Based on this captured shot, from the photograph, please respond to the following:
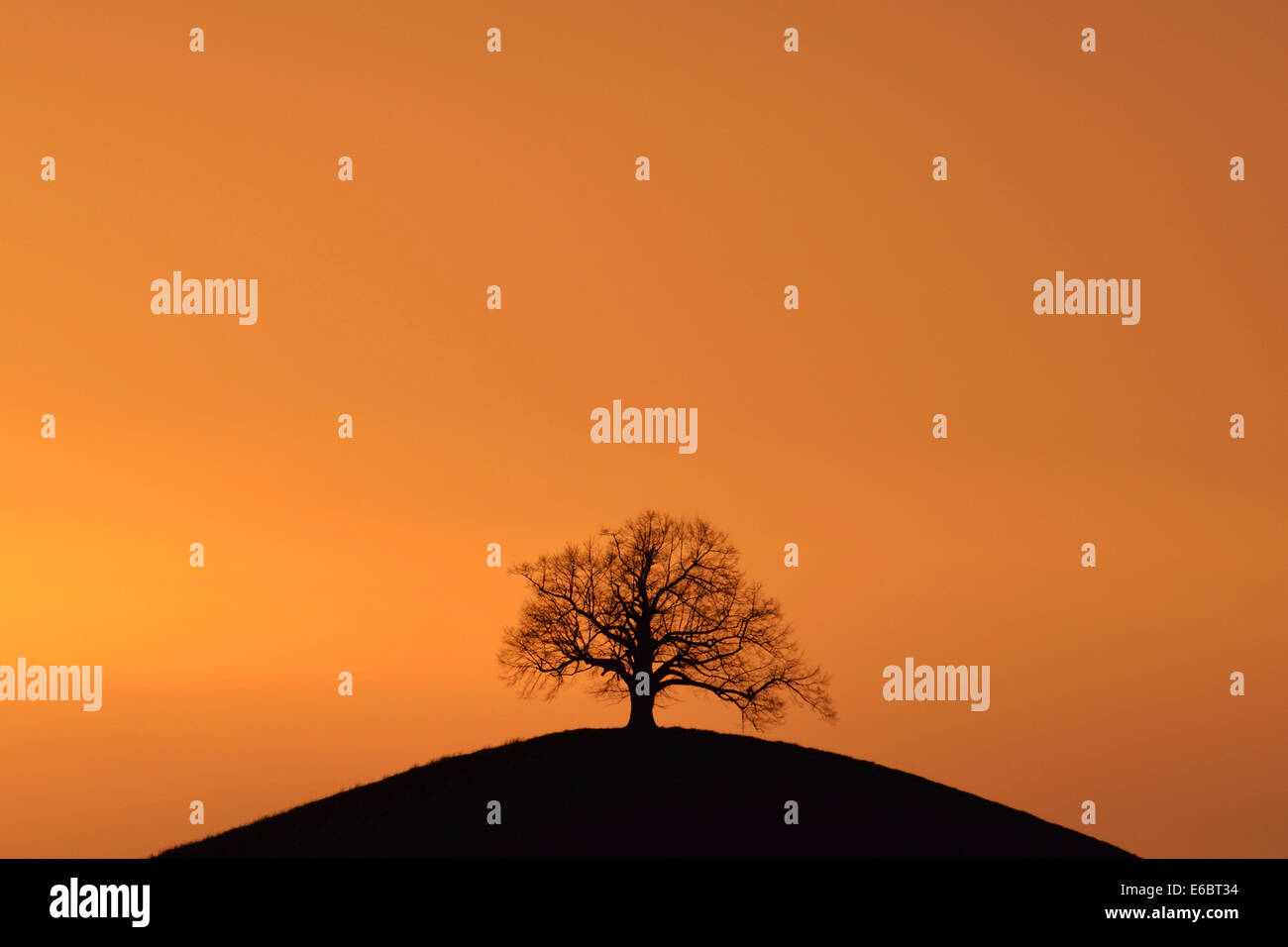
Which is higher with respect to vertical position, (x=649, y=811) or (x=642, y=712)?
(x=642, y=712)

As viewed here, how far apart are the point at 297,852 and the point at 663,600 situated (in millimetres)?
17969

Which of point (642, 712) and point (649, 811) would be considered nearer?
point (649, 811)

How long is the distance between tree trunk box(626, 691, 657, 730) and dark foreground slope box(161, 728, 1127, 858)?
903mm

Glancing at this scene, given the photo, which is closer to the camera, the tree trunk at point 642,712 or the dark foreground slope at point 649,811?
the dark foreground slope at point 649,811

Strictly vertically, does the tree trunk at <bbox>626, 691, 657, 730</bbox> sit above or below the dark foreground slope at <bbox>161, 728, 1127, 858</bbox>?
above

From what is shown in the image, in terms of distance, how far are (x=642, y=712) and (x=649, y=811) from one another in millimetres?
7973

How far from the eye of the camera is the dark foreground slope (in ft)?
187

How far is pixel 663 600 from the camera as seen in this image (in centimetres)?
6625

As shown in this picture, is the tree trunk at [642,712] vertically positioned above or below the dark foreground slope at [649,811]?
above

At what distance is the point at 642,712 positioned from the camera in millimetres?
66312

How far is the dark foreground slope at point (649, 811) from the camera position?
5709cm

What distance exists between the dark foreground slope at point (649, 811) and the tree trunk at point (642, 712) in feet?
2.96
